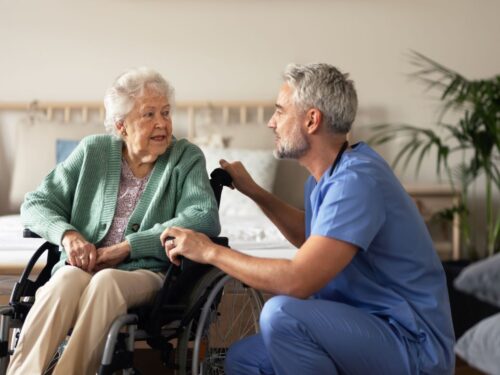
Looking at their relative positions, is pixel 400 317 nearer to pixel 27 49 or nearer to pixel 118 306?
pixel 118 306

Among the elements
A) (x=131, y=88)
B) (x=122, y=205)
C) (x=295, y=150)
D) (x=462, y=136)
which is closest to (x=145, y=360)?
(x=122, y=205)

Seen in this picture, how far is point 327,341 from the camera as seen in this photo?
1927mm

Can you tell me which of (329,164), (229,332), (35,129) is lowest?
(229,332)

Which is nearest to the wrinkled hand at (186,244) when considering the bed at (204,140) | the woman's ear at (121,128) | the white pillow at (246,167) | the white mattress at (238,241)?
the woman's ear at (121,128)

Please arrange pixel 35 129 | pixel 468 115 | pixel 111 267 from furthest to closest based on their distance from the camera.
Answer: pixel 468 115, pixel 35 129, pixel 111 267

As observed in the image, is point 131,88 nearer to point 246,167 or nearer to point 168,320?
point 168,320

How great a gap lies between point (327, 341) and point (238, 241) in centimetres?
129

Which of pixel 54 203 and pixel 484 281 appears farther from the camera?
pixel 54 203

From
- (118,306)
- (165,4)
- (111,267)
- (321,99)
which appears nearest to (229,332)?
(111,267)

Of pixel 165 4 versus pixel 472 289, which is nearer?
pixel 472 289

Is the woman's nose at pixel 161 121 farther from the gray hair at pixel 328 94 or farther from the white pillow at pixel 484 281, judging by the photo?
the white pillow at pixel 484 281

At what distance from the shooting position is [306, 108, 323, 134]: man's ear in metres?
2.14

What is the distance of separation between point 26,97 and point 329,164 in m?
2.84

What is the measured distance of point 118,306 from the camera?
204 cm
